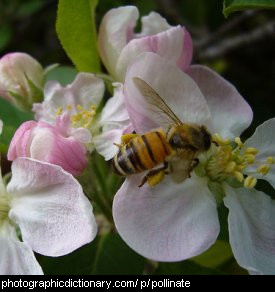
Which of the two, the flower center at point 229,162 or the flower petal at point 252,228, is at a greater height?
the flower center at point 229,162

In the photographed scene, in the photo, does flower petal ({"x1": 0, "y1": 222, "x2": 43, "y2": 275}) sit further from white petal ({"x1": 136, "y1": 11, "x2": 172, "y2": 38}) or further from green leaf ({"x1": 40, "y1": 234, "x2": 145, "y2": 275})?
white petal ({"x1": 136, "y1": 11, "x2": 172, "y2": 38})

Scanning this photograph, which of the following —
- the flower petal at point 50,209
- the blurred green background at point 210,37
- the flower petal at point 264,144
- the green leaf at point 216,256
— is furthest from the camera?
the blurred green background at point 210,37

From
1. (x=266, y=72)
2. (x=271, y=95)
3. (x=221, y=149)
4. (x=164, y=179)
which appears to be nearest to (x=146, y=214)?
(x=164, y=179)

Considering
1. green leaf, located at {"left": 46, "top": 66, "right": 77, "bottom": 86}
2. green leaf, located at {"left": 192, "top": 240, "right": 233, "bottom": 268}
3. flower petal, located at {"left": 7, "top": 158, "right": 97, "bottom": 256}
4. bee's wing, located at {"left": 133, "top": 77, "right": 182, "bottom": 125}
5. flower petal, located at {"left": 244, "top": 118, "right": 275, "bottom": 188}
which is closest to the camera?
flower petal, located at {"left": 7, "top": 158, "right": 97, "bottom": 256}

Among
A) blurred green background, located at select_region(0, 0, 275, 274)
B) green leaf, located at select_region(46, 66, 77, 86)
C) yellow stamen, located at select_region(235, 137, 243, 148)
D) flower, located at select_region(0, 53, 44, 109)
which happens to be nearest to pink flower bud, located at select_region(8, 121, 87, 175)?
flower, located at select_region(0, 53, 44, 109)

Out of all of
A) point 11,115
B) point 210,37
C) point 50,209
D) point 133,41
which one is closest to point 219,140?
point 133,41

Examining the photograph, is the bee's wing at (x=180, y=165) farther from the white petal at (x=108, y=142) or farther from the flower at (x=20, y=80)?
the flower at (x=20, y=80)

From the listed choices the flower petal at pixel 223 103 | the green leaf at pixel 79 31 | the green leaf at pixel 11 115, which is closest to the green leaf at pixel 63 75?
the green leaf at pixel 11 115
